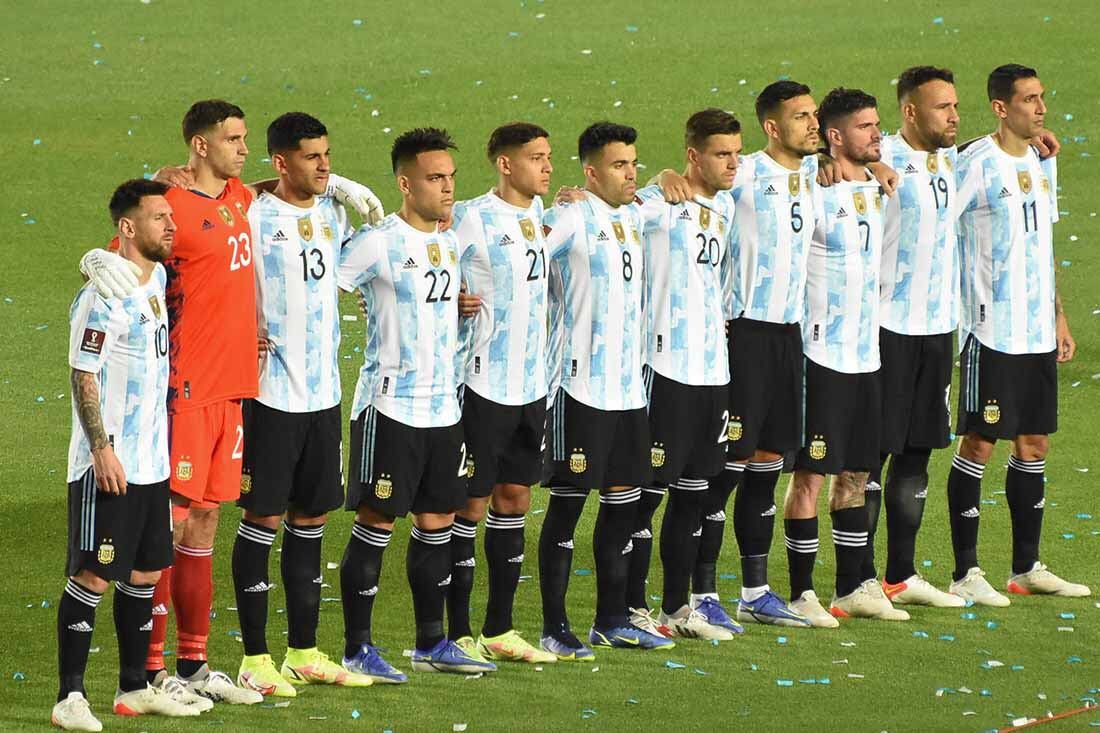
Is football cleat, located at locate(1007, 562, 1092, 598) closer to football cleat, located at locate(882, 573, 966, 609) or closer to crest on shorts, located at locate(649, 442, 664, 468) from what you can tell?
football cleat, located at locate(882, 573, 966, 609)

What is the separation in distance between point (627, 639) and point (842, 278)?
191 cm

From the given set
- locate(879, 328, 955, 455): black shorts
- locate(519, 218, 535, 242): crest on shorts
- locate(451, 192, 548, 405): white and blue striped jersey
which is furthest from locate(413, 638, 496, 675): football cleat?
locate(879, 328, 955, 455): black shorts

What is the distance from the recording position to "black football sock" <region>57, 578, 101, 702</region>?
7.77 m

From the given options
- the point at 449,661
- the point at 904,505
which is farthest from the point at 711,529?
the point at 449,661

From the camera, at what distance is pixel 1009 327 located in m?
10.1

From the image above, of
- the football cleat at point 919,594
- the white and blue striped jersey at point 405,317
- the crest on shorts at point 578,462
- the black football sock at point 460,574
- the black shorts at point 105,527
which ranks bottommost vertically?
the football cleat at point 919,594

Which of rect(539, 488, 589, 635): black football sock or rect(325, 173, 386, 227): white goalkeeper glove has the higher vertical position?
rect(325, 173, 386, 227): white goalkeeper glove

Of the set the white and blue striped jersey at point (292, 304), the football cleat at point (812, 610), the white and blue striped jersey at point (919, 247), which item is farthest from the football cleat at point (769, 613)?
the white and blue striped jersey at point (292, 304)

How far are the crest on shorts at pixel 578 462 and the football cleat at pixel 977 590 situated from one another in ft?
7.37

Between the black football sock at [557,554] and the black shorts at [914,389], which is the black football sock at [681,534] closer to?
the black football sock at [557,554]

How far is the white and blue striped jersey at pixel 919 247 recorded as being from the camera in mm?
9906

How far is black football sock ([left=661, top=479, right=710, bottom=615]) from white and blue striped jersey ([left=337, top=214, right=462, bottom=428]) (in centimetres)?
139

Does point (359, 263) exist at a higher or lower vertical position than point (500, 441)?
higher

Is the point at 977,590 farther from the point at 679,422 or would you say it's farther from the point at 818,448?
the point at 679,422
